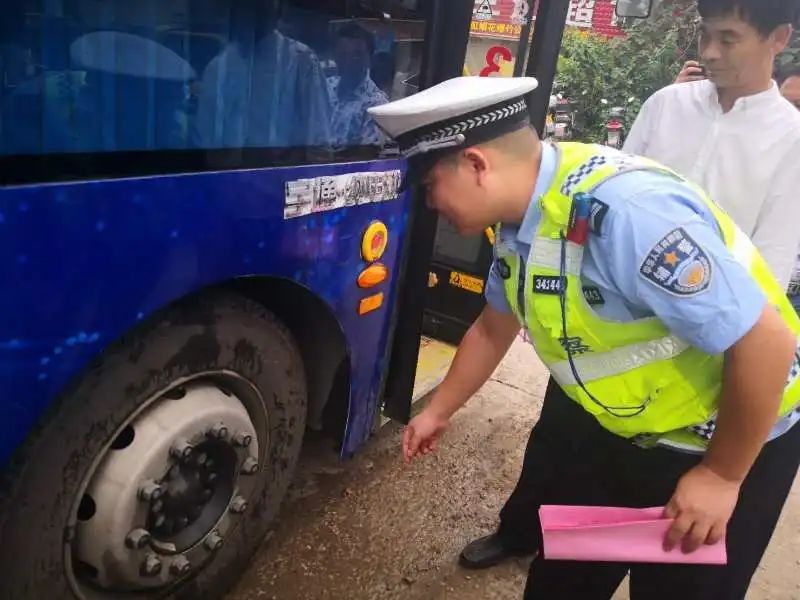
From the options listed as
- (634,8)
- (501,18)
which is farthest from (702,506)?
(501,18)

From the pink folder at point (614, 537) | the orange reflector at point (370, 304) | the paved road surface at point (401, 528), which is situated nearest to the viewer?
the pink folder at point (614, 537)

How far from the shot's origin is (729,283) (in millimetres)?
1075

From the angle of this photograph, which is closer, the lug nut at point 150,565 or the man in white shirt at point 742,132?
the lug nut at point 150,565

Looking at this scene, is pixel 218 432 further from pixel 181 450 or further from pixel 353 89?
pixel 353 89

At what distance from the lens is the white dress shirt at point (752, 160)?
6.27 ft

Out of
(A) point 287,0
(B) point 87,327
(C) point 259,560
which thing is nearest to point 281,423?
(C) point 259,560

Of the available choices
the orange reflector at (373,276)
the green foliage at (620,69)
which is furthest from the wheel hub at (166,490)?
the green foliage at (620,69)

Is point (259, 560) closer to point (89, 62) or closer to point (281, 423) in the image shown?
point (281, 423)

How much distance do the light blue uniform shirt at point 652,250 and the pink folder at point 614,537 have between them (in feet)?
1.41

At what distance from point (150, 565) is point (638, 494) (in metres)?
1.18

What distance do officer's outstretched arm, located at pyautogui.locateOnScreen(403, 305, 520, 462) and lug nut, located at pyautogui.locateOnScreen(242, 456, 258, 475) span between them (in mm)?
417

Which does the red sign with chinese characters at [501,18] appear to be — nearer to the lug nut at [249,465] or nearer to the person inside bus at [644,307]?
the person inside bus at [644,307]

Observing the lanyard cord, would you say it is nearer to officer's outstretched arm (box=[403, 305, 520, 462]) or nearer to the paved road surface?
officer's outstretched arm (box=[403, 305, 520, 462])

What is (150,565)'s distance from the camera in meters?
1.57
